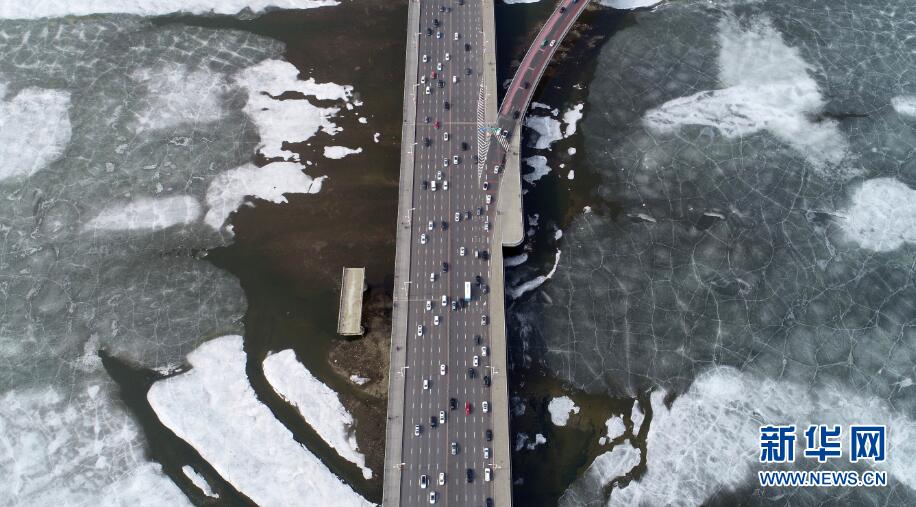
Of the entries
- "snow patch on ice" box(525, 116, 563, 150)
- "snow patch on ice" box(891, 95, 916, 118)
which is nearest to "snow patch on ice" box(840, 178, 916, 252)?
"snow patch on ice" box(891, 95, 916, 118)

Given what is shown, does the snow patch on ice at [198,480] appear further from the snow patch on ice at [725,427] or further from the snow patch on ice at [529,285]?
the snow patch on ice at [725,427]

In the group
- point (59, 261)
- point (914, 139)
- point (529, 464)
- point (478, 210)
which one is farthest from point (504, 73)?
point (59, 261)

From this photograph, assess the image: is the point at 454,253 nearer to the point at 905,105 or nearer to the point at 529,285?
the point at 529,285

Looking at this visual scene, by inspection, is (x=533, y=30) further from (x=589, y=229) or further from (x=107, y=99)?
(x=107, y=99)

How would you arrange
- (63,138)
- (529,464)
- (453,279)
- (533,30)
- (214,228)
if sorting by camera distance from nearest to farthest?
(529,464) → (453,279) → (214,228) → (63,138) → (533,30)

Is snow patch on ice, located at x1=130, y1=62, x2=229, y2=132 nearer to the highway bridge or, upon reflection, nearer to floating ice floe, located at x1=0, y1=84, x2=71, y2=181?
floating ice floe, located at x1=0, y1=84, x2=71, y2=181

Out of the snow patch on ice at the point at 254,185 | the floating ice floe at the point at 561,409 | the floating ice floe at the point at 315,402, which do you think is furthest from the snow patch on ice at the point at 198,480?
the floating ice floe at the point at 561,409
